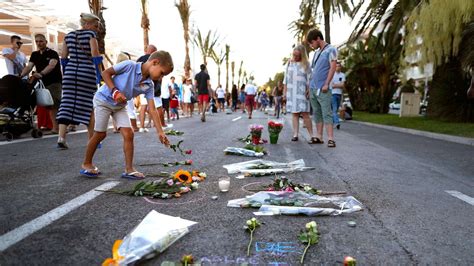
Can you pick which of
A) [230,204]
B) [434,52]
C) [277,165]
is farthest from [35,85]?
[434,52]

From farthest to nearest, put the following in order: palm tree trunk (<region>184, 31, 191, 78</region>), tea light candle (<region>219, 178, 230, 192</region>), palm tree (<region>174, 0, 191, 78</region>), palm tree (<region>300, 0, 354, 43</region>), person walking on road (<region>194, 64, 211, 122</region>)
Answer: palm tree (<region>174, 0, 191, 78</region>), palm tree trunk (<region>184, 31, 191, 78</region>), palm tree (<region>300, 0, 354, 43</region>), person walking on road (<region>194, 64, 211, 122</region>), tea light candle (<region>219, 178, 230, 192</region>)

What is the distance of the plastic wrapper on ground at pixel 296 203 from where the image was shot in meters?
2.80

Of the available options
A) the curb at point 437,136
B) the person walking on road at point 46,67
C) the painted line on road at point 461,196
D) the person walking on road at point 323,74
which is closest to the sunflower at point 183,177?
the painted line on road at point 461,196

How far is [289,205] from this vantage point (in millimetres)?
2947

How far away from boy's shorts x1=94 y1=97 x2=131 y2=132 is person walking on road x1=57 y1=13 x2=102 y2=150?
1476 mm

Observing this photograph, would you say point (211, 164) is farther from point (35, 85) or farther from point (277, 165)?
point (35, 85)

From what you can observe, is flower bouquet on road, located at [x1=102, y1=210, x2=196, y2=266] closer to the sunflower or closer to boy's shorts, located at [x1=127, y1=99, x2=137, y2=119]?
the sunflower

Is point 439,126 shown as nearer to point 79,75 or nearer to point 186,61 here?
point 79,75

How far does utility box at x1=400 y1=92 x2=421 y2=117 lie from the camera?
66.3 ft

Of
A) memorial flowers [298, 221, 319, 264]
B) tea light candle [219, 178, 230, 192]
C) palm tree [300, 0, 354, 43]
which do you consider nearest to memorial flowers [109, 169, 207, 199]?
tea light candle [219, 178, 230, 192]

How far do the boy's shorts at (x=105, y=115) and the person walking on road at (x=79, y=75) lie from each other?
148 cm

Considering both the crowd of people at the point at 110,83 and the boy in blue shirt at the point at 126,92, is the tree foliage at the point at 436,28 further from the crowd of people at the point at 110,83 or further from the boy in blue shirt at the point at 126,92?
the boy in blue shirt at the point at 126,92

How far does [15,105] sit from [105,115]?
13.6ft

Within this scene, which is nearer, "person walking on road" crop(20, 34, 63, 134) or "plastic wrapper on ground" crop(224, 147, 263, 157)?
"plastic wrapper on ground" crop(224, 147, 263, 157)
